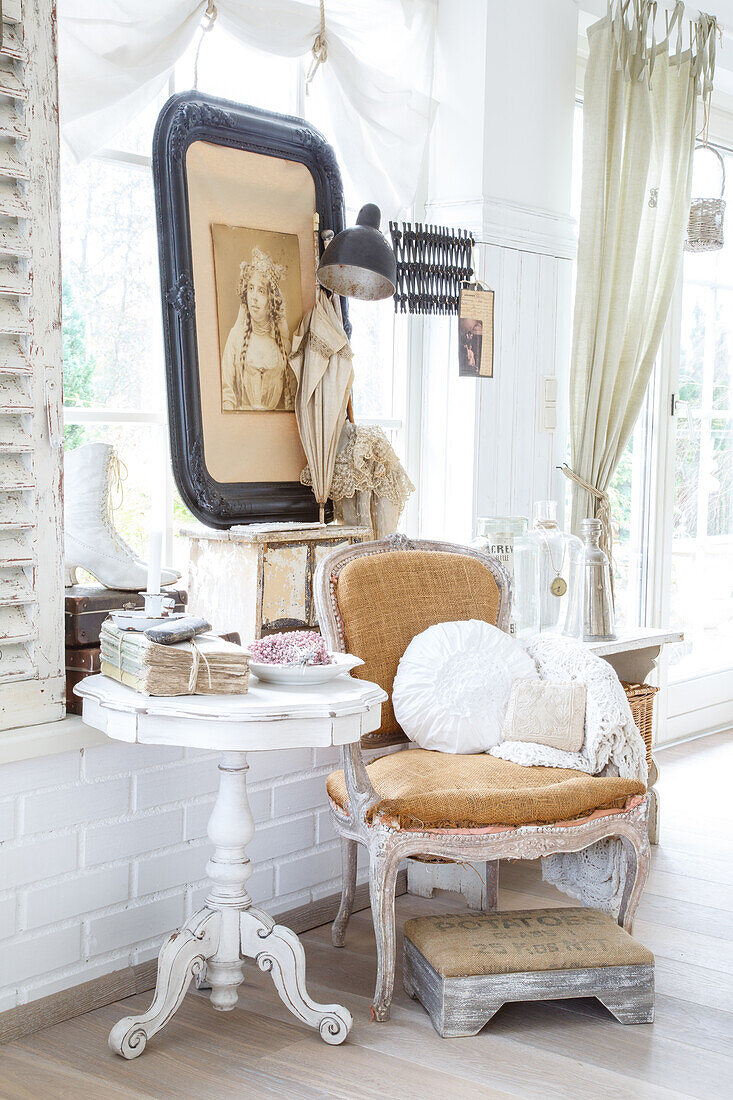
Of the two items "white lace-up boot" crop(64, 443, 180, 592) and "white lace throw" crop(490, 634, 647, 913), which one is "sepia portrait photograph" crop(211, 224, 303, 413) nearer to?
"white lace-up boot" crop(64, 443, 180, 592)

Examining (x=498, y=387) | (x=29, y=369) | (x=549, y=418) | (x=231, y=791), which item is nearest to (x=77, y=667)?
(x=231, y=791)

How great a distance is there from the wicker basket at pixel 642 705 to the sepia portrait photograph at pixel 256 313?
4.42 ft

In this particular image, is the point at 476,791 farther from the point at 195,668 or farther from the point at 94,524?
the point at 94,524

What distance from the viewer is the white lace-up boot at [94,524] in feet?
8.09

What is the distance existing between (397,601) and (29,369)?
1048mm

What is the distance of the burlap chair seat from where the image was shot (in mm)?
2309

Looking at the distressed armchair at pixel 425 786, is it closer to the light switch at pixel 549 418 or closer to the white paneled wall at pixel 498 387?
the white paneled wall at pixel 498 387

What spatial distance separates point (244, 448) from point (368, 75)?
1.17 meters

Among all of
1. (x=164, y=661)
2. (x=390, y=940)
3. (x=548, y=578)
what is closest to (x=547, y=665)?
(x=548, y=578)

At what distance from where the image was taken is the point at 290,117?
117 inches

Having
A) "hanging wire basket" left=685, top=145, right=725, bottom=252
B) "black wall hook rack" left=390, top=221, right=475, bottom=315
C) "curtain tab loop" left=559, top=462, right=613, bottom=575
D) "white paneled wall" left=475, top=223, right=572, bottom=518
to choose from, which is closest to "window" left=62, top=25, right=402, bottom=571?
"black wall hook rack" left=390, top=221, right=475, bottom=315

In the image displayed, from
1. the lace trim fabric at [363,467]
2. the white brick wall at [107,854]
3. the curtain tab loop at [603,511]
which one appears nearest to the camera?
the white brick wall at [107,854]

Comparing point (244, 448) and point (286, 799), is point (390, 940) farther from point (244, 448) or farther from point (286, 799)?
point (244, 448)

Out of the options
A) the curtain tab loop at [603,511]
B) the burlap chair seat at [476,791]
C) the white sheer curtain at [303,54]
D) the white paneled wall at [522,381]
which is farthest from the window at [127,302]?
the curtain tab loop at [603,511]
